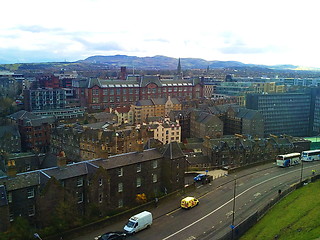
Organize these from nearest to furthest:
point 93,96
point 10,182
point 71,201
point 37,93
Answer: point 10,182, point 71,201, point 37,93, point 93,96

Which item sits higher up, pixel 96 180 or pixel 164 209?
pixel 96 180

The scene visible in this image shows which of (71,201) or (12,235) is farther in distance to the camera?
(71,201)

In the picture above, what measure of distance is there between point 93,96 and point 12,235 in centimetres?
11881

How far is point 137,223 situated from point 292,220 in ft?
71.3

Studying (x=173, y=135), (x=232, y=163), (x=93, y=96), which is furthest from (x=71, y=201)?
(x=93, y=96)

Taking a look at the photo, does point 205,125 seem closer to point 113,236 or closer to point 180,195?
point 180,195

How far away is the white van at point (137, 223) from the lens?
45.2m

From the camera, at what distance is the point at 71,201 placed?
48.3 metres

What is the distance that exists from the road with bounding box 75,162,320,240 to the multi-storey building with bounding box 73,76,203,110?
316 ft

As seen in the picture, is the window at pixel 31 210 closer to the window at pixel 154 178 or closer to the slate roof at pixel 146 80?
the window at pixel 154 178

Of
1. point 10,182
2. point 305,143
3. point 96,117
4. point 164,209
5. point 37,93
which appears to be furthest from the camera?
point 37,93

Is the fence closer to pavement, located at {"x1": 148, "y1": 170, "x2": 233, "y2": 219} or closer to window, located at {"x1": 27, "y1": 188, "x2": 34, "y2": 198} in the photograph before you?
pavement, located at {"x1": 148, "y1": 170, "x2": 233, "y2": 219}

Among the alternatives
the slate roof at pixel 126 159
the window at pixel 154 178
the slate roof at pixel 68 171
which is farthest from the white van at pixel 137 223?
the window at pixel 154 178

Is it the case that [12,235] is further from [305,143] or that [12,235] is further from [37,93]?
[37,93]
